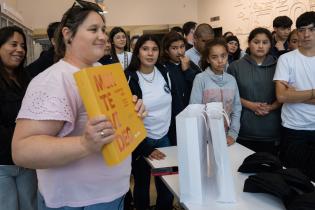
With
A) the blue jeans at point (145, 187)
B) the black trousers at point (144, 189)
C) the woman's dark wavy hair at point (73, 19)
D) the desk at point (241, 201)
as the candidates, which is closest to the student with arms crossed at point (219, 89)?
the blue jeans at point (145, 187)

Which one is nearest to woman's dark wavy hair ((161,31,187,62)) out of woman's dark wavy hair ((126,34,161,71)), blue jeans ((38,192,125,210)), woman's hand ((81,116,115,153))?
woman's dark wavy hair ((126,34,161,71))

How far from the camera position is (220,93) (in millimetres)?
2205

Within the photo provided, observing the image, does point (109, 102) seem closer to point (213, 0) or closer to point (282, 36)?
point (282, 36)

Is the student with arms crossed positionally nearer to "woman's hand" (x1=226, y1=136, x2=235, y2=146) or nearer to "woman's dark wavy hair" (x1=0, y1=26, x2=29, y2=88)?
"woman's hand" (x1=226, y1=136, x2=235, y2=146)

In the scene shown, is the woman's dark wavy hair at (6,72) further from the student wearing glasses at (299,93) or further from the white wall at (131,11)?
the white wall at (131,11)

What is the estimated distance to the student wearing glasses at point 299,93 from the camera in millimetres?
2100

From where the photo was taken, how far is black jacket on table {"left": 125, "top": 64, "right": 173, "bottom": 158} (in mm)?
1962

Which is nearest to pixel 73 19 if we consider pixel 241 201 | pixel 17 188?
pixel 241 201

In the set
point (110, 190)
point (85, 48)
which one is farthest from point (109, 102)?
point (110, 190)

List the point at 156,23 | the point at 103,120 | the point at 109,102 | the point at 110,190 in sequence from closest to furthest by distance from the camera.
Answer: the point at 103,120 < the point at 109,102 < the point at 110,190 < the point at 156,23

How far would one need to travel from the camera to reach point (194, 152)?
45.5 inches

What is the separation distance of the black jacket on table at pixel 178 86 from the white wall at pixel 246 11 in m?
2.89

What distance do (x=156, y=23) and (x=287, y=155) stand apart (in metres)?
6.75

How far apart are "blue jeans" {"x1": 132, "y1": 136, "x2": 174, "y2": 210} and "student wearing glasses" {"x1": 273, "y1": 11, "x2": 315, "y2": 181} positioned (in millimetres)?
873
